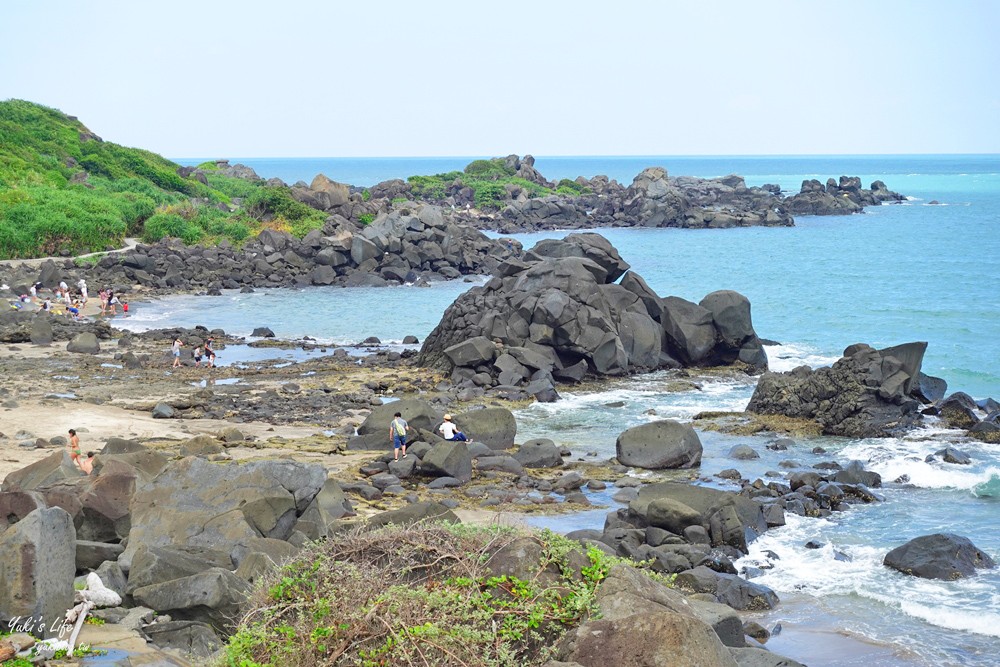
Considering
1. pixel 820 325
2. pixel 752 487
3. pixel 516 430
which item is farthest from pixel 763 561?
pixel 820 325

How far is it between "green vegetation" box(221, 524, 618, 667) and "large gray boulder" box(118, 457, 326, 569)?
5663mm

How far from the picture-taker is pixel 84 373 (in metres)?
34.5

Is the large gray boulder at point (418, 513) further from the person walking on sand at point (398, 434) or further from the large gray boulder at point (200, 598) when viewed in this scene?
the person walking on sand at point (398, 434)

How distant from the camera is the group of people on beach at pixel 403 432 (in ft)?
82.0

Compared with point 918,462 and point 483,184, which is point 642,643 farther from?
point 483,184

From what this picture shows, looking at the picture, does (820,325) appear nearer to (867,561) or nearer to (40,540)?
(867,561)

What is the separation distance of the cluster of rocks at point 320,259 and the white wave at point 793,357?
90.2ft

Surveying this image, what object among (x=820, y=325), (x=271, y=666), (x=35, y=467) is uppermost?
(x=271, y=666)

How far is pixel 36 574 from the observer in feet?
37.2

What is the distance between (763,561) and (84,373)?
24.6 m

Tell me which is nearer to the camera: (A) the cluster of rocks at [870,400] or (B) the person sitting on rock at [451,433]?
(B) the person sitting on rock at [451,433]

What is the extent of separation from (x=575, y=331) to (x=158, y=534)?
23651 millimetres

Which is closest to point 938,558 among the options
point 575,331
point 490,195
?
point 575,331

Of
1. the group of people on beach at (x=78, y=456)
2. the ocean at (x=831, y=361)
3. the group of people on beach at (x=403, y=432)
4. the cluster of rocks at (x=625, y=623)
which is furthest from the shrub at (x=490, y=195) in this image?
the cluster of rocks at (x=625, y=623)
